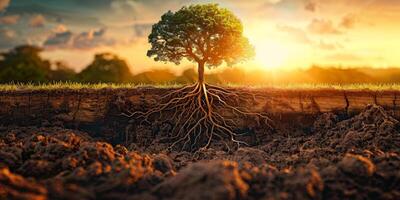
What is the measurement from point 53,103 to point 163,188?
6.90 meters

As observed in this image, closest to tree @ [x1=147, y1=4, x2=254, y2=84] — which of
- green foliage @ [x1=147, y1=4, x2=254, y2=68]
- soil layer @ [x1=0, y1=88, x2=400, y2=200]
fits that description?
green foliage @ [x1=147, y1=4, x2=254, y2=68]

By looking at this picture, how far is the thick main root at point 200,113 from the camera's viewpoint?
10.4 metres

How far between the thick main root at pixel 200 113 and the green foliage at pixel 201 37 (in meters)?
0.75

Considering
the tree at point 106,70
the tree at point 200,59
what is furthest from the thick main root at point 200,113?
the tree at point 106,70

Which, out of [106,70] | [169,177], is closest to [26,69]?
[106,70]

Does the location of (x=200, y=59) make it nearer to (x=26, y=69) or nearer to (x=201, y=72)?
(x=201, y=72)

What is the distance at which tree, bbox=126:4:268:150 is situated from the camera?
10.5 metres

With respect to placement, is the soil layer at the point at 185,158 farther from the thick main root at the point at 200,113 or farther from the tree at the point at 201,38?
the tree at the point at 201,38

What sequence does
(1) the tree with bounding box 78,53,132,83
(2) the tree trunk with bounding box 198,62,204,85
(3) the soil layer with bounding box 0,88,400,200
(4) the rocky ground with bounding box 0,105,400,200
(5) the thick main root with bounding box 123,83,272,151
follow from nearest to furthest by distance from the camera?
(4) the rocky ground with bounding box 0,105,400,200 → (3) the soil layer with bounding box 0,88,400,200 → (5) the thick main root with bounding box 123,83,272,151 → (2) the tree trunk with bounding box 198,62,204,85 → (1) the tree with bounding box 78,53,132,83

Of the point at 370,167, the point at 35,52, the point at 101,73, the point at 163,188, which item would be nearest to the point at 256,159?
the point at 370,167

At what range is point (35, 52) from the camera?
3106cm

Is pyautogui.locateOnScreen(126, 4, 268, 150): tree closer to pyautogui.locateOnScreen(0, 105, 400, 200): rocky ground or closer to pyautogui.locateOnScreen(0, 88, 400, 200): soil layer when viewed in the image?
pyautogui.locateOnScreen(0, 88, 400, 200): soil layer

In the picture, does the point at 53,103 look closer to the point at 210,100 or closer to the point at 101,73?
the point at 210,100

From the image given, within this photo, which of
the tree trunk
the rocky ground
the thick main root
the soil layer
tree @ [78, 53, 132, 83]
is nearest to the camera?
the rocky ground
